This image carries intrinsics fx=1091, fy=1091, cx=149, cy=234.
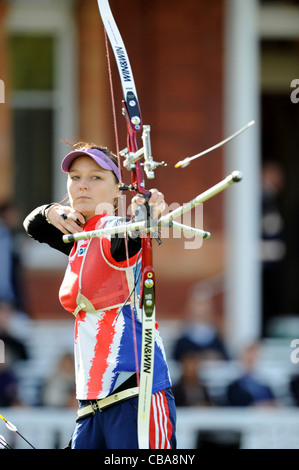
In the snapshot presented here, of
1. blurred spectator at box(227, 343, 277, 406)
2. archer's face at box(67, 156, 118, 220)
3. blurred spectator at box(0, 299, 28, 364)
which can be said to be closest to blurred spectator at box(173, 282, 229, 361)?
blurred spectator at box(227, 343, 277, 406)

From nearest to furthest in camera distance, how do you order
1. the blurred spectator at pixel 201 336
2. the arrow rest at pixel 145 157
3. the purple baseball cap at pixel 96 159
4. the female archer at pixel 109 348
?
the arrow rest at pixel 145 157
the female archer at pixel 109 348
the purple baseball cap at pixel 96 159
the blurred spectator at pixel 201 336

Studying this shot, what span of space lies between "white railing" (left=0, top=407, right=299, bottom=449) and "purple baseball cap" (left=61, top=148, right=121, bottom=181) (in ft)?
13.7

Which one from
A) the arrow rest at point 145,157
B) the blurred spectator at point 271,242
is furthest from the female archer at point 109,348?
the blurred spectator at point 271,242

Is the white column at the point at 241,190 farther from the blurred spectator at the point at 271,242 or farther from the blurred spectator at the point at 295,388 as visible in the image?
the blurred spectator at the point at 295,388

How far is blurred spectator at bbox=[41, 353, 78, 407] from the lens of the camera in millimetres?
8906

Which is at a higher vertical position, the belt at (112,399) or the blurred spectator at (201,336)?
the blurred spectator at (201,336)

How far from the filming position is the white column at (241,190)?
418 inches

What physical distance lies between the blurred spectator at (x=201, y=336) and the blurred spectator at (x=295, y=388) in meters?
0.62

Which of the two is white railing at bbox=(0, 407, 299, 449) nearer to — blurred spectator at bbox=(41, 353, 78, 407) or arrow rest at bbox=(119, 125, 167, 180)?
blurred spectator at bbox=(41, 353, 78, 407)

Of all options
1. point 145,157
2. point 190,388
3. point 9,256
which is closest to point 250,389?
point 190,388

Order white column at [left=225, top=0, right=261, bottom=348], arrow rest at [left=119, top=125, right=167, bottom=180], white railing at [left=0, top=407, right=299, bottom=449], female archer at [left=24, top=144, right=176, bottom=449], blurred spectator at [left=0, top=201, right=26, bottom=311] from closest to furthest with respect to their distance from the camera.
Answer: arrow rest at [left=119, top=125, right=167, bottom=180], female archer at [left=24, top=144, right=176, bottom=449], white railing at [left=0, top=407, right=299, bottom=449], blurred spectator at [left=0, top=201, right=26, bottom=311], white column at [left=225, top=0, right=261, bottom=348]

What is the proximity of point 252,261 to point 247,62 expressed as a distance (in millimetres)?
1974

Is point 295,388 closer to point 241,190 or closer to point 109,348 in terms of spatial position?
point 241,190

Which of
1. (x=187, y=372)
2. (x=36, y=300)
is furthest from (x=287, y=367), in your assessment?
(x=36, y=300)
